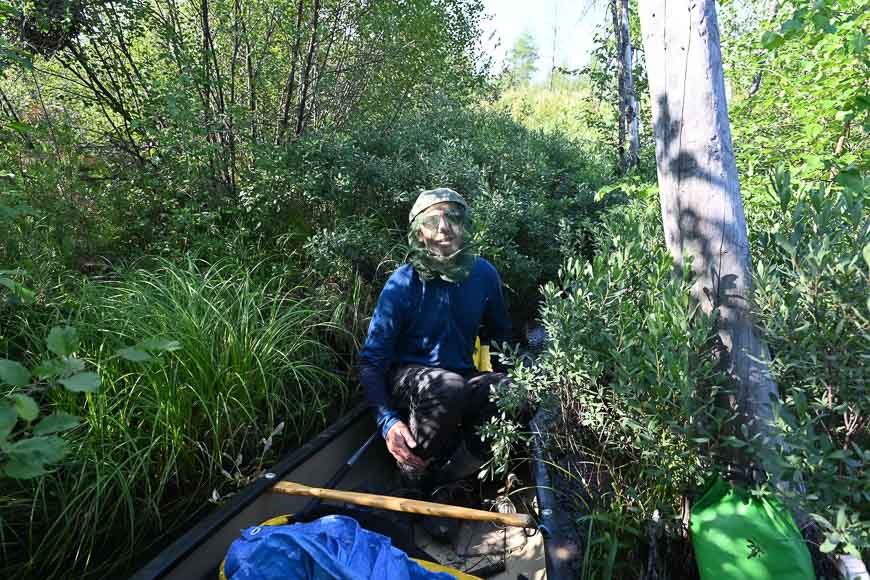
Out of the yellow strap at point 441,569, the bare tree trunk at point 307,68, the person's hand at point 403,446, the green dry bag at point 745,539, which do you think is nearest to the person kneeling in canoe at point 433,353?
the person's hand at point 403,446

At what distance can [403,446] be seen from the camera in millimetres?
2453

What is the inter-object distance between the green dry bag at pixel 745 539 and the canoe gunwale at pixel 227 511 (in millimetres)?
1600

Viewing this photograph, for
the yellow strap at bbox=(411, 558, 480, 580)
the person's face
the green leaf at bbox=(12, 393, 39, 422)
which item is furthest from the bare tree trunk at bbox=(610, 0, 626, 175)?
the green leaf at bbox=(12, 393, 39, 422)

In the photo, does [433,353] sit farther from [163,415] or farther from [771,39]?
[771,39]

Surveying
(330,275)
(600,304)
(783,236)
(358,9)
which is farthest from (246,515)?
(358,9)

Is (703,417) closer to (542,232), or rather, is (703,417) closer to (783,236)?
(783,236)

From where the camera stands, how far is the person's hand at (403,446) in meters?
2.44

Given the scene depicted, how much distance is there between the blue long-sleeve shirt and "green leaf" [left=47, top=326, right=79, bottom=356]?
5.44 feet

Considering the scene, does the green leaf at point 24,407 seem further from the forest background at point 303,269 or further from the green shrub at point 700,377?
the green shrub at point 700,377

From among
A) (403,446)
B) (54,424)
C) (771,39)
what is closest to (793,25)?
(771,39)

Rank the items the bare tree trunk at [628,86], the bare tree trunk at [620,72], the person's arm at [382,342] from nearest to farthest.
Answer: the person's arm at [382,342] < the bare tree trunk at [628,86] < the bare tree trunk at [620,72]

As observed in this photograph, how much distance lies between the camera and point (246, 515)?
201cm

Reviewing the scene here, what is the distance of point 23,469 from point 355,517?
1292 mm

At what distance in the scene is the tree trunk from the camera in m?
1.73
